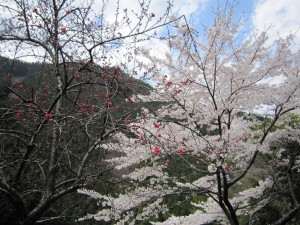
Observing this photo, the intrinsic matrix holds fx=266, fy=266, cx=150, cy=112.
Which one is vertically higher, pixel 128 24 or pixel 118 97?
pixel 128 24

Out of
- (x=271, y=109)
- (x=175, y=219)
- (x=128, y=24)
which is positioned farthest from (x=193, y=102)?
(x=175, y=219)

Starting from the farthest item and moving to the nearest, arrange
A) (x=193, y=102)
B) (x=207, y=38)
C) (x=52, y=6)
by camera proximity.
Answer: (x=193, y=102), (x=207, y=38), (x=52, y=6)

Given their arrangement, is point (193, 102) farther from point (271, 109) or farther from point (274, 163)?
point (274, 163)

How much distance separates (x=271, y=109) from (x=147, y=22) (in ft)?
Result: 9.77

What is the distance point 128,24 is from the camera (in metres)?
3.16

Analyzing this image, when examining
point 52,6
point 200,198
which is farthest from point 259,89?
point 200,198

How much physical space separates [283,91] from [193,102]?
5.65 ft

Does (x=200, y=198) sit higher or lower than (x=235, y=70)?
lower

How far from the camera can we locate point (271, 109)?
187 inches

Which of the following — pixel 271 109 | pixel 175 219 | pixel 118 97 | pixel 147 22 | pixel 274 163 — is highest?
pixel 147 22

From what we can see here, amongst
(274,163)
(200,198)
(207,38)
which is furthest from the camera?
(200,198)

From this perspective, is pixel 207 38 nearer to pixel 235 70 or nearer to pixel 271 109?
pixel 235 70

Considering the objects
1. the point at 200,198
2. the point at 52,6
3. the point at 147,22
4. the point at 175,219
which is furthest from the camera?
the point at 200,198

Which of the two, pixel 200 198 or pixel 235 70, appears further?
pixel 200 198
